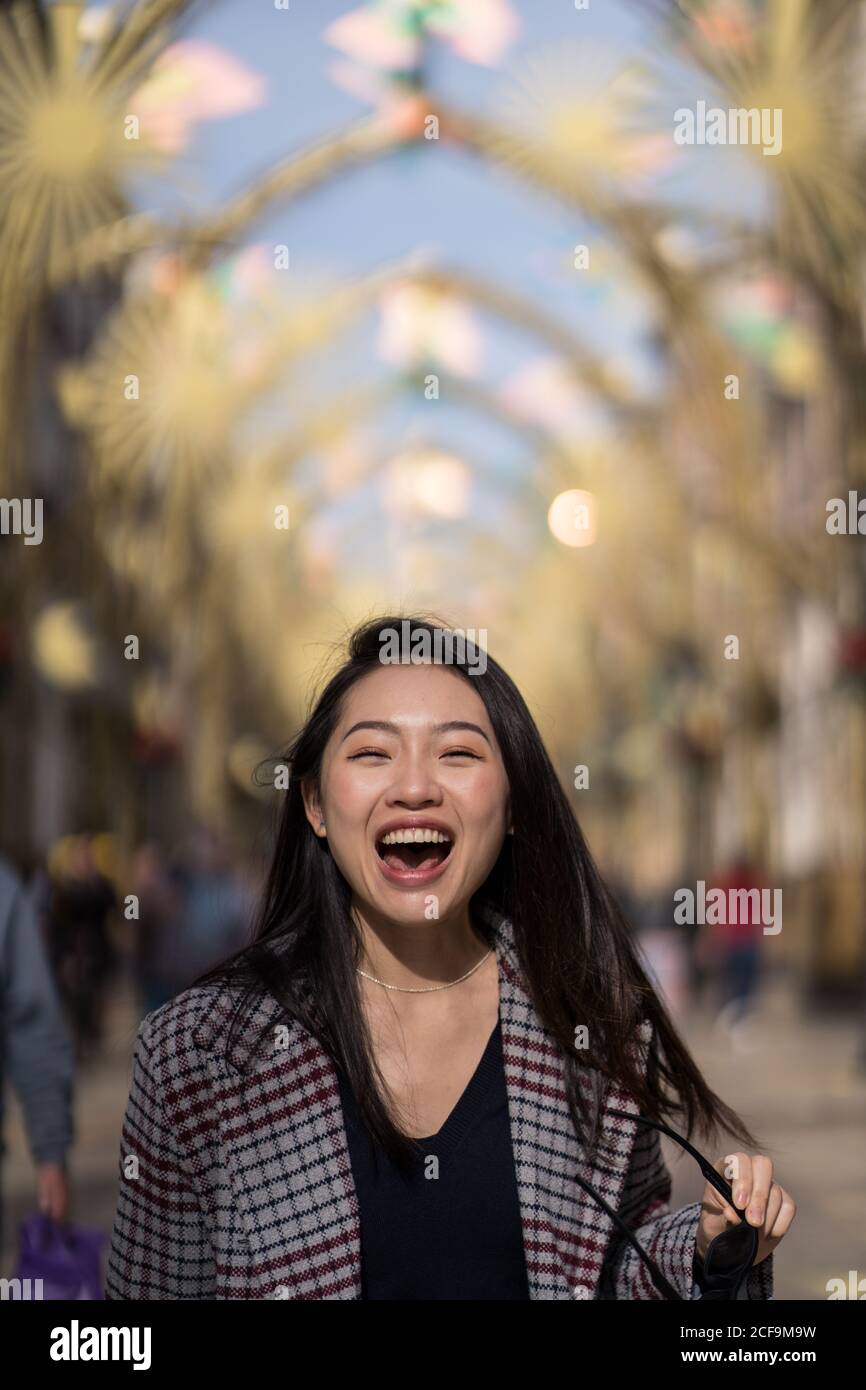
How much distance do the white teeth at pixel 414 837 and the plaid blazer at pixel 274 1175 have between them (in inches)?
9.3

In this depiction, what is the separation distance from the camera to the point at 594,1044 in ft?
8.47

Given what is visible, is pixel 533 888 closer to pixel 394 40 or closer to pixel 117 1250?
pixel 117 1250

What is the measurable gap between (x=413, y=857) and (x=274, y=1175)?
1.45ft

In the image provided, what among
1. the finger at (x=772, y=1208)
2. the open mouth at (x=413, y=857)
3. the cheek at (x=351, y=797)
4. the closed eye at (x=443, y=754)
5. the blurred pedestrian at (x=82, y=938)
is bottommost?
the finger at (x=772, y=1208)

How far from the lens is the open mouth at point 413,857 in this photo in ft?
8.32

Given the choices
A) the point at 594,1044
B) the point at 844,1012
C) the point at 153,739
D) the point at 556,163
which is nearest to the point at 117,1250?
the point at 594,1044

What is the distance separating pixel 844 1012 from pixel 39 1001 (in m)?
15.0

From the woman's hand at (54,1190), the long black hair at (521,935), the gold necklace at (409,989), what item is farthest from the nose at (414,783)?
the woman's hand at (54,1190)

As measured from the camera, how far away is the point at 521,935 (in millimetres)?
2705

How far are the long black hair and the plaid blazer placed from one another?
0.04 meters

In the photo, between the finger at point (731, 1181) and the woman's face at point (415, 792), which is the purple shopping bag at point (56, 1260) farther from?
the finger at point (731, 1181)

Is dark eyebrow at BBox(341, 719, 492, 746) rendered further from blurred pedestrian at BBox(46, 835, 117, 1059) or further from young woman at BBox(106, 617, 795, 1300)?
blurred pedestrian at BBox(46, 835, 117, 1059)

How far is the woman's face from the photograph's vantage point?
254 cm

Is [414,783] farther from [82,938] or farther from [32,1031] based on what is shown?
[82,938]
